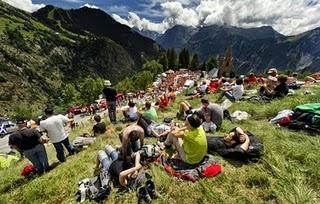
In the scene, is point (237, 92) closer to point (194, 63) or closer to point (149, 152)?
point (149, 152)

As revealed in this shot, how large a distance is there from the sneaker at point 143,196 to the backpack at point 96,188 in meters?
0.96

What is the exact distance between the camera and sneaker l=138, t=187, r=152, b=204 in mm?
6793

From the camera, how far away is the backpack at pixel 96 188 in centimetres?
742

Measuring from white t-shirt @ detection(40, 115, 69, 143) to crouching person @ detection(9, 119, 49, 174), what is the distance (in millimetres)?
406

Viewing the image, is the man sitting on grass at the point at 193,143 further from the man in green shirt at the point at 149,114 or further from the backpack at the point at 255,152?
the man in green shirt at the point at 149,114

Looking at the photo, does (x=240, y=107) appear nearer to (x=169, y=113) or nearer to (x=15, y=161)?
(x=169, y=113)

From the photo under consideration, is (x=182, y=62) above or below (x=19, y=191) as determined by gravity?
below

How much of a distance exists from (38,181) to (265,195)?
19.5ft

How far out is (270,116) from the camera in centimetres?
1320

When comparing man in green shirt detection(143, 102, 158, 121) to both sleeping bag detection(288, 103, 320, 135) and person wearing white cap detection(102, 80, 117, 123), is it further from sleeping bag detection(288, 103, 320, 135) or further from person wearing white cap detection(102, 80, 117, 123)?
sleeping bag detection(288, 103, 320, 135)

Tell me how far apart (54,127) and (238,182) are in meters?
5.85

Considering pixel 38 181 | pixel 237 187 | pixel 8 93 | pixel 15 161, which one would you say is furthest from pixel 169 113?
pixel 8 93

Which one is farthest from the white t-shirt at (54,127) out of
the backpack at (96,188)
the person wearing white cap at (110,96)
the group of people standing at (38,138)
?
the person wearing white cap at (110,96)

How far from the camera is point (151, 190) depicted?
701 centimetres
